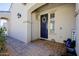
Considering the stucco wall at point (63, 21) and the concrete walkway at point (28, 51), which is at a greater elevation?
the stucco wall at point (63, 21)

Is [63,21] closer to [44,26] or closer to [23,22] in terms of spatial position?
[44,26]

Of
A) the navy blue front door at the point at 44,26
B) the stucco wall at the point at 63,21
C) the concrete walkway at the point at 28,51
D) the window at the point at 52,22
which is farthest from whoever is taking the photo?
the navy blue front door at the point at 44,26

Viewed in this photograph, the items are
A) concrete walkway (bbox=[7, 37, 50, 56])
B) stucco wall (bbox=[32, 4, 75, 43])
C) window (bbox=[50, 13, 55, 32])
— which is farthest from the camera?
window (bbox=[50, 13, 55, 32])

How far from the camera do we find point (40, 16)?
26.4ft

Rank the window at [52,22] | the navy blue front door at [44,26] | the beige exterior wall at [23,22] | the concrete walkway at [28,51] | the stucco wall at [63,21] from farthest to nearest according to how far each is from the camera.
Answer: the navy blue front door at [44,26] → the window at [52,22] → the beige exterior wall at [23,22] → the stucco wall at [63,21] → the concrete walkway at [28,51]

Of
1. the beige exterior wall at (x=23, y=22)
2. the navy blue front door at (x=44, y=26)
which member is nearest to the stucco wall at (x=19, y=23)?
the beige exterior wall at (x=23, y=22)

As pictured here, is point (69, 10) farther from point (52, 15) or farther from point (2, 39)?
point (2, 39)

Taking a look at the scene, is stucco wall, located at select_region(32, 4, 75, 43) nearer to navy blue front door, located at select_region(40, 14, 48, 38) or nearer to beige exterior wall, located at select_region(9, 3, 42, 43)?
navy blue front door, located at select_region(40, 14, 48, 38)

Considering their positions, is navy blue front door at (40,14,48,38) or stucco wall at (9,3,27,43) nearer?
stucco wall at (9,3,27,43)

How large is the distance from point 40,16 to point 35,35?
4.23ft

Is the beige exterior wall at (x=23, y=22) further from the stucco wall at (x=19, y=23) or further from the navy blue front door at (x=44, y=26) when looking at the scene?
the navy blue front door at (x=44, y=26)

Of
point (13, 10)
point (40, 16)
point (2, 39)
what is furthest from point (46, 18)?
point (2, 39)

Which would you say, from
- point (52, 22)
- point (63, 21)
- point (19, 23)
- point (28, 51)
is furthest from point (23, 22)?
point (28, 51)

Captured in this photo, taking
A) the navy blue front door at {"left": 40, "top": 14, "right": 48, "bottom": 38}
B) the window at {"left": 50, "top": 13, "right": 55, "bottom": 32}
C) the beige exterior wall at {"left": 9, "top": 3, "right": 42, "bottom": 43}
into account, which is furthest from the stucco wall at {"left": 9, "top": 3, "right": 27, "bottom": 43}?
the window at {"left": 50, "top": 13, "right": 55, "bottom": 32}
